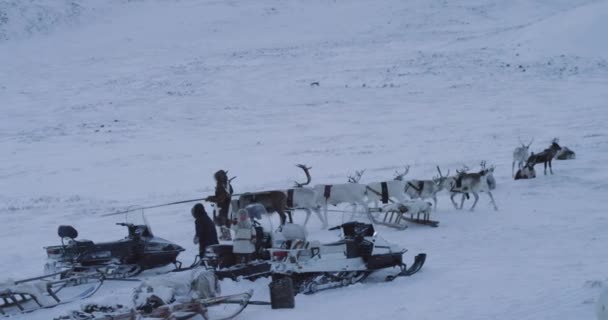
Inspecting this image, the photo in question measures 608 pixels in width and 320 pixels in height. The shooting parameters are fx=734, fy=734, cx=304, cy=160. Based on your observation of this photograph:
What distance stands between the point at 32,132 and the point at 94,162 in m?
7.97

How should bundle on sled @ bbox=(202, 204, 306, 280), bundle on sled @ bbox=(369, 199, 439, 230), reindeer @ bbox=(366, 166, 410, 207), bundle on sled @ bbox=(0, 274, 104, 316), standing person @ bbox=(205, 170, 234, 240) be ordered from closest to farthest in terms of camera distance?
bundle on sled @ bbox=(0, 274, 104, 316) < bundle on sled @ bbox=(202, 204, 306, 280) < standing person @ bbox=(205, 170, 234, 240) < bundle on sled @ bbox=(369, 199, 439, 230) < reindeer @ bbox=(366, 166, 410, 207)

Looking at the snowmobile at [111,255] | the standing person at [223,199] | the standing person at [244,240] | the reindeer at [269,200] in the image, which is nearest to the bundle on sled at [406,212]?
the reindeer at [269,200]

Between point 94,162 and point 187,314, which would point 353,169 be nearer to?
point 94,162

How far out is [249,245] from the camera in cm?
991

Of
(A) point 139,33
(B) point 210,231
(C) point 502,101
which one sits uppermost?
(A) point 139,33

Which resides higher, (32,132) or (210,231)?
(32,132)

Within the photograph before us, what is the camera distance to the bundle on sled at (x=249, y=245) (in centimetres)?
979

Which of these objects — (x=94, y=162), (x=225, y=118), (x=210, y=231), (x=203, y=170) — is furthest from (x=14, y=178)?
(x=210, y=231)

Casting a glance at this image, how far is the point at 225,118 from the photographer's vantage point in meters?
31.9

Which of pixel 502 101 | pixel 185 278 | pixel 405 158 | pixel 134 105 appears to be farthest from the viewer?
pixel 134 105

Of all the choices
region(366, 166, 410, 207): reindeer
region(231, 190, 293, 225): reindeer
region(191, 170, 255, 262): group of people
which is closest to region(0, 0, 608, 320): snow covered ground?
region(191, 170, 255, 262): group of people

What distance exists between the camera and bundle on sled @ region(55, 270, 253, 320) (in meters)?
7.76

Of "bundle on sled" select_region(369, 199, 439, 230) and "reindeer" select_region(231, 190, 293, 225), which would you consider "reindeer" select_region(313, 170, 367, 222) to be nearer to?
A: "bundle on sled" select_region(369, 199, 439, 230)

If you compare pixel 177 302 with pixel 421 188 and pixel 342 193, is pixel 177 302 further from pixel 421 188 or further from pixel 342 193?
pixel 421 188
